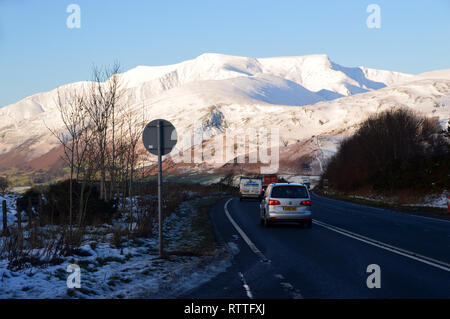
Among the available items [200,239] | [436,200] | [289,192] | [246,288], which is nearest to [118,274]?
[246,288]

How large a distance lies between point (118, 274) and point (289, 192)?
39.4ft

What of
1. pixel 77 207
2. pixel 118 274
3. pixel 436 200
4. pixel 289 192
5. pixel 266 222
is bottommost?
pixel 436 200

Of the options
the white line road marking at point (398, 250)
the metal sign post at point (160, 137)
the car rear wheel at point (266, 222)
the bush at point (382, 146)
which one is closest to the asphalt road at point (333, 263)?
the white line road marking at point (398, 250)

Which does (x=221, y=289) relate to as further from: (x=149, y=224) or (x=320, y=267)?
(x=149, y=224)

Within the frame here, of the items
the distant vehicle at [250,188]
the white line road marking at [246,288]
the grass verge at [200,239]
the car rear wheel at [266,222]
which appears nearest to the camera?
the white line road marking at [246,288]

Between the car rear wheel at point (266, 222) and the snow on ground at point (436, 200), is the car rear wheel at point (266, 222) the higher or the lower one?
the higher one

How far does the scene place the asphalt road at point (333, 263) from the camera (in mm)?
8461

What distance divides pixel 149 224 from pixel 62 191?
26.4ft

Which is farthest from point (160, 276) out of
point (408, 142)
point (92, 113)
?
point (408, 142)

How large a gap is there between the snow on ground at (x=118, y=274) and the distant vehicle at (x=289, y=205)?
271 inches

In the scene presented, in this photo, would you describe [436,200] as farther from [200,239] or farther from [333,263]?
[333,263]

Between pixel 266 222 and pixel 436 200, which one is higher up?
pixel 266 222

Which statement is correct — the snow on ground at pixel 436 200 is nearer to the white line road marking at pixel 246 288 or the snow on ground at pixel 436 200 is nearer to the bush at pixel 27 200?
the bush at pixel 27 200

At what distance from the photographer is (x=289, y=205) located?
20891 millimetres
